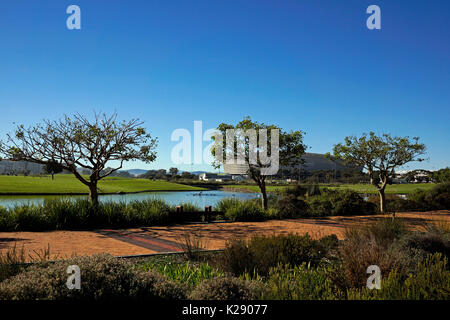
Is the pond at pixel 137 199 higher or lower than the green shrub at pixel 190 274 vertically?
lower

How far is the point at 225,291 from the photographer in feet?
14.1

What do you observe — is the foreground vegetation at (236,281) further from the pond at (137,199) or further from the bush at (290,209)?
the bush at (290,209)

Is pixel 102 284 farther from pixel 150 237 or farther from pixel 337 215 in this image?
pixel 337 215

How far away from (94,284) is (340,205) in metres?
20.0

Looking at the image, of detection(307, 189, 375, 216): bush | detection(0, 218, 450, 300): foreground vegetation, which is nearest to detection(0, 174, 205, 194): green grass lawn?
detection(307, 189, 375, 216): bush

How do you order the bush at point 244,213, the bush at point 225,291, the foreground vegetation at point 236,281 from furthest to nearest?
the bush at point 244,213 < the bush at point 225,291 < the foreground vegetation at point 236,281

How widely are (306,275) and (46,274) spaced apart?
3.76m

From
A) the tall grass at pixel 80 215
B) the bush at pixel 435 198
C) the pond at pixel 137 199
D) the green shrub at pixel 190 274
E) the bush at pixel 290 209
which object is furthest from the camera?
the bush at pixel 435 198

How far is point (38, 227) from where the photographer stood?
44.1 feet

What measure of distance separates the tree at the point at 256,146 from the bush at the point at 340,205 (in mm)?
3732

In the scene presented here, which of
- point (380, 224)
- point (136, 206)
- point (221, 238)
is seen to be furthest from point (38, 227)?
point (380, 224)

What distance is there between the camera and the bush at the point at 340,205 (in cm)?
2186

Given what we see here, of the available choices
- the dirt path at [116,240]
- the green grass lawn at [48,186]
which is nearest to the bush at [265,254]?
the dirt path at [116,240]

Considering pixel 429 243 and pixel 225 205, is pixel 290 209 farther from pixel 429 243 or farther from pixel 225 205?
pixel 429 243
